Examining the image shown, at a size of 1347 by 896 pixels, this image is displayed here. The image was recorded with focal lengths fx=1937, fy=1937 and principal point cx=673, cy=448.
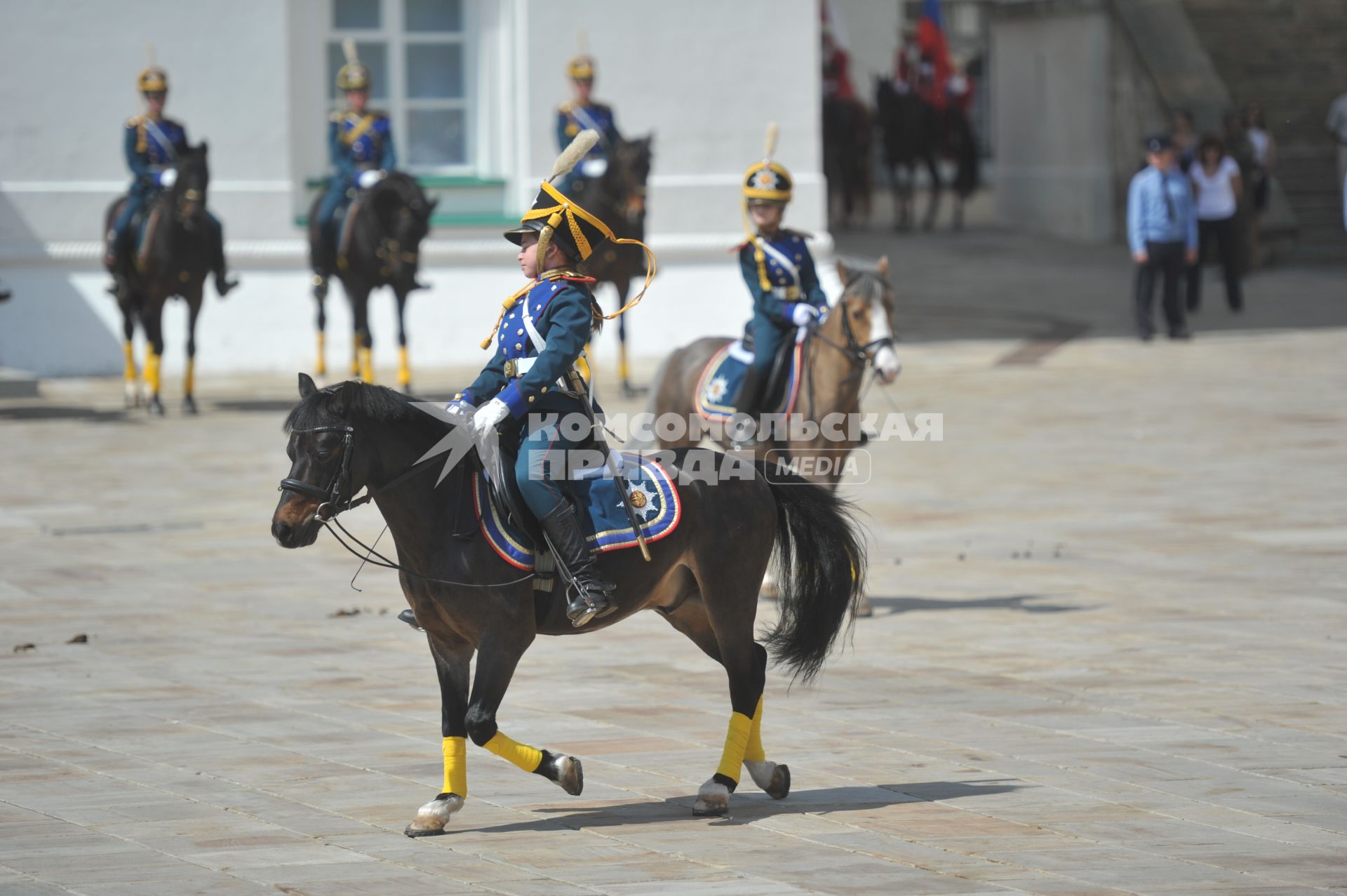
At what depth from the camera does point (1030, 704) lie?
24.8 feet

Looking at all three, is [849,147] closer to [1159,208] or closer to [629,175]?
[1159,208]

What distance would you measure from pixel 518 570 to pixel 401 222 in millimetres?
12475

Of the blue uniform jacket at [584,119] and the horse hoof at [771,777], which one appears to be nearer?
the horse hoof at [771,777]

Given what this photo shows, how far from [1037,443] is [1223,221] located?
925 cm

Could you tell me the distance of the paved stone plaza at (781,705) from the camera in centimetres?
549

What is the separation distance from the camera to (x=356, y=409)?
578 cm

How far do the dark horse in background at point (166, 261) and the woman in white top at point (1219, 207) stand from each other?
11949 mm

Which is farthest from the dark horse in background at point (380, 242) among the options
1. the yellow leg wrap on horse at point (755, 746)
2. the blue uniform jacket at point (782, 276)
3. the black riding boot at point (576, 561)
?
the black riding boot at point (576, 561)

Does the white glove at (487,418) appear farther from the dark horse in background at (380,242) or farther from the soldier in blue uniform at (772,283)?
the dark horse in background at (380,242)

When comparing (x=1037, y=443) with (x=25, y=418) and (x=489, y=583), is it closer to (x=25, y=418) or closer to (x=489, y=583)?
(x=25, y=418)

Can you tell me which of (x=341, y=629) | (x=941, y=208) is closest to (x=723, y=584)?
(x=341, y=629)

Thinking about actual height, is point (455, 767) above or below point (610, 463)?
below

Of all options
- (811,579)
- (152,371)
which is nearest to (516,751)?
(811,579)

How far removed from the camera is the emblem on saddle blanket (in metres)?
9.98
